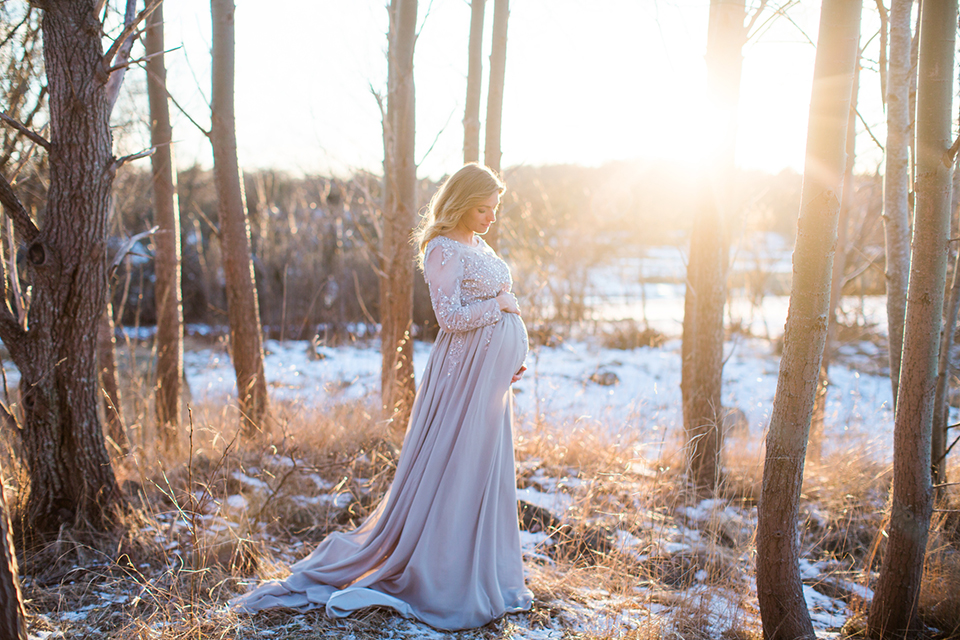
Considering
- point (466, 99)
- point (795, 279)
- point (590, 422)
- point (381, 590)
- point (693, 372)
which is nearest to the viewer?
point (795, 279)

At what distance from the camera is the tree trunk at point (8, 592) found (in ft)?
4.45

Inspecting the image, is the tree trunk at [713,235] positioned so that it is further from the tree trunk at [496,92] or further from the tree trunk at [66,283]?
the tree trunk at [66,283]

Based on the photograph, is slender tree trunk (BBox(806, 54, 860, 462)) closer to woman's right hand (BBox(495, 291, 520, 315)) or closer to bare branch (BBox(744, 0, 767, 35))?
bare branch (BBox(744, 0, 767, 35))

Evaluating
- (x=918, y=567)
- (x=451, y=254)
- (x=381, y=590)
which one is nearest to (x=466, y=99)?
(x=451, y=254)

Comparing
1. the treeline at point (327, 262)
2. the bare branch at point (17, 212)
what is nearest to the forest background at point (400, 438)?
the bare branch at point (17, 212)

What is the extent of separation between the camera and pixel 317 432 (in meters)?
4.37

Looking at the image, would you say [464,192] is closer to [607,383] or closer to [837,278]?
[837,278]

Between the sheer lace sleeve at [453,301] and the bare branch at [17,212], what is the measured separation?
183 cm

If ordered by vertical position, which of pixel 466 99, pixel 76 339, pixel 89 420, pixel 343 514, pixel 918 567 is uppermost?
pixel 466 99

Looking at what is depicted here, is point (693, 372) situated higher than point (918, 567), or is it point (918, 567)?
point (693, 372)

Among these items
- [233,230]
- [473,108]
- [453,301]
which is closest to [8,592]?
[453,301]

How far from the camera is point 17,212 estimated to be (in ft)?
8.30

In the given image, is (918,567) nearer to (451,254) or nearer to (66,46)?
(451,254)

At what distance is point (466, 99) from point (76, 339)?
3.47 m
